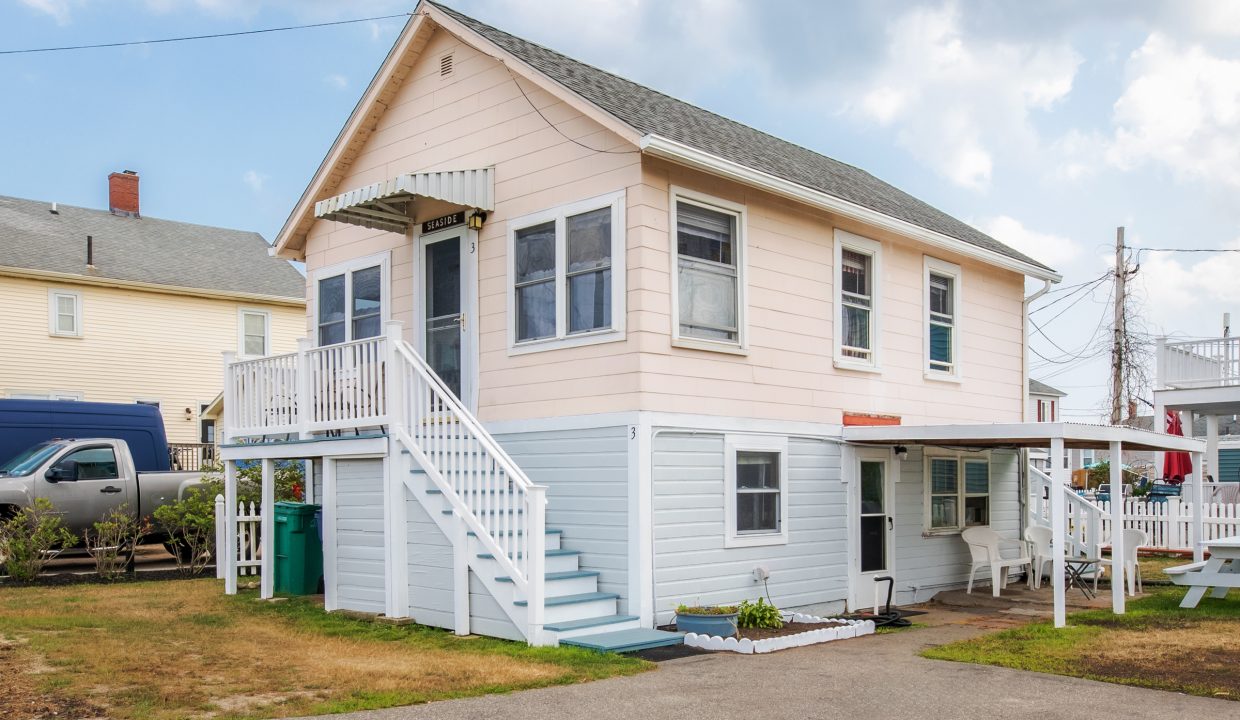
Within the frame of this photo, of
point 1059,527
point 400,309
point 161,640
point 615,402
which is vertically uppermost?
point 400,309

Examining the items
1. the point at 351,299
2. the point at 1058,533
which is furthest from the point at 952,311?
the point at 351,299

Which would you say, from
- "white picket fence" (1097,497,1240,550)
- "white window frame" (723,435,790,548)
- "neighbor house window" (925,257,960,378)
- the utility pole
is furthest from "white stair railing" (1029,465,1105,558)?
the utility pole

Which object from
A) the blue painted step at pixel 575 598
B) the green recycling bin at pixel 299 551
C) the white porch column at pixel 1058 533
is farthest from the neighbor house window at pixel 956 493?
the green recycling bin at pixel 299 551

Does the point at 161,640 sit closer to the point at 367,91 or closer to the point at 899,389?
the point at 367,91

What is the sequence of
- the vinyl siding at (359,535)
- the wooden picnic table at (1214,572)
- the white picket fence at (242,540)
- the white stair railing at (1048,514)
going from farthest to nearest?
the white stair railing at (1048,514), the white picket fence at (242,540), the wooden picnic table at (1214,572), the vinyl siding at (359,535)

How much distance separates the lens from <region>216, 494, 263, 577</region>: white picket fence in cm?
1523

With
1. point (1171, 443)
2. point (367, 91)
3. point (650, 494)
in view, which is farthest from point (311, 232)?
point (1171, 443)

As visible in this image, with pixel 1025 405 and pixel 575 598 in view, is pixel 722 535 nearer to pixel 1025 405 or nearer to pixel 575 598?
pixel 575 598

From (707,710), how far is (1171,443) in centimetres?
967

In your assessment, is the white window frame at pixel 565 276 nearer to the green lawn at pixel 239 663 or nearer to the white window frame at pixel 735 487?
the white window frame at pixel 735 487

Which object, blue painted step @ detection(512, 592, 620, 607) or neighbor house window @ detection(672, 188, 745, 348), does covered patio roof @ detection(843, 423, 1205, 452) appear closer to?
neighbor house window @ detection(672, 188, 745, 348)

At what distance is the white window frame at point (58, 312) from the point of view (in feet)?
92.4

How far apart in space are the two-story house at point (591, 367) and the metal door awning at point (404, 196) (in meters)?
0.04

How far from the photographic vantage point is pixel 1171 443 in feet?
47.9
